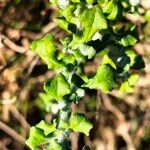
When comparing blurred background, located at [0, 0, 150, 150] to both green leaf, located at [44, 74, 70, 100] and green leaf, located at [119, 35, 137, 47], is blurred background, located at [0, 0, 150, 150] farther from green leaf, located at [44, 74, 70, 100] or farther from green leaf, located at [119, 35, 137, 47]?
green leaf, located at [44, 74, 70, 100]

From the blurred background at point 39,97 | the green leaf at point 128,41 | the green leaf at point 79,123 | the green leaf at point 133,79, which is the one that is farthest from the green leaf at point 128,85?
the blurred background at point 39,97

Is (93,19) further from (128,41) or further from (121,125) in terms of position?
(121,125)

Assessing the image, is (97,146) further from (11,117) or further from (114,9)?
(114,9)

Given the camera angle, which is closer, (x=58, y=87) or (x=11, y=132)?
(x=58, y=87)

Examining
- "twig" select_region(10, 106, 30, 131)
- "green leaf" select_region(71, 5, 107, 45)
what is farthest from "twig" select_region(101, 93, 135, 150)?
"green leaf" select_region(71, 5, 107, 45)

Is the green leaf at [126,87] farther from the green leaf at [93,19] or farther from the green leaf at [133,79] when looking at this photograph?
the green leaf at [93,19]

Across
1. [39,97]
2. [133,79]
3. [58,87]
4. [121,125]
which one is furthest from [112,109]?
[58,87]

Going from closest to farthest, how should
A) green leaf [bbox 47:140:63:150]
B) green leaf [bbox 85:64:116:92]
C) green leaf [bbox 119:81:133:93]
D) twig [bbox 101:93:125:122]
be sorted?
1. green leaf [bbox 85:64:116:92]
2. green leaf [bbox 47:140:63:150]
3. green leaf [bbox 119:81:133:93]
4. twig [bbox 101:93:125:122]
